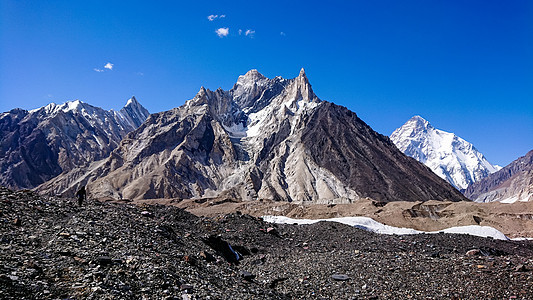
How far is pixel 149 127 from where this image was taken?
148m

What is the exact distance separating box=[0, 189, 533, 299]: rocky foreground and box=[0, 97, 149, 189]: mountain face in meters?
146

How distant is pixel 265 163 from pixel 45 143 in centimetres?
10931

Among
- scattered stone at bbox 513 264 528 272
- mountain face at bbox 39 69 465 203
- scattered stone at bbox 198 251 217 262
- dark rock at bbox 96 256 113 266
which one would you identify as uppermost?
mountain face at bbox 39 69 465 203

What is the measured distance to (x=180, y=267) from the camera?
11.3m

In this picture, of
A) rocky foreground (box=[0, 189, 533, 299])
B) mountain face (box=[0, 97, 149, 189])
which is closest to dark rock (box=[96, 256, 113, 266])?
rocky foreground (box=[0, 189, 533, 299])

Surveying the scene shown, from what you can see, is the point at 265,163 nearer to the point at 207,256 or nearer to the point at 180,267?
the point at 207,256

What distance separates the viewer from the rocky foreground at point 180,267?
8.75m

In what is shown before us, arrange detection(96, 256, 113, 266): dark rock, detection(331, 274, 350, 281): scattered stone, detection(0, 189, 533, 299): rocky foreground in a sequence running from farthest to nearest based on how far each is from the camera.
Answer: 1. detection(331, 274, 350, 281): scattered stone
2. detection(96, 256, 113, 266): dark rock
3. detection(0, 189, 533, 299): rocky foreground

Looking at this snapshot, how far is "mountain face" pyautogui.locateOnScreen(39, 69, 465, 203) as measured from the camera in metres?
110

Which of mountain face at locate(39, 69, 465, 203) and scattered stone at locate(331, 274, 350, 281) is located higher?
mountain face at locate(39, 69, 465, 203)

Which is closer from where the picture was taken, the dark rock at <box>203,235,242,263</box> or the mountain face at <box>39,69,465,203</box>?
the dark rock at <box>203,235,242,263</box>

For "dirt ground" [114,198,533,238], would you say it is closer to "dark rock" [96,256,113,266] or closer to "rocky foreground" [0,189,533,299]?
"rocky foreground" [0,189,533,299]

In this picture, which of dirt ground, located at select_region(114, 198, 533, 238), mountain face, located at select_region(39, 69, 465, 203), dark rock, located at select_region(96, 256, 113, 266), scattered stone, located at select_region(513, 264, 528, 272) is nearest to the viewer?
dark rock, located at select_region(96, 256, 113, 266)

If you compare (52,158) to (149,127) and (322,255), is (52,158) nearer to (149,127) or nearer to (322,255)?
(149,127)
